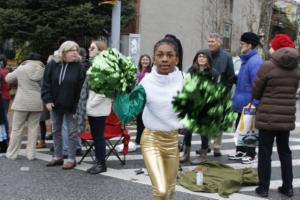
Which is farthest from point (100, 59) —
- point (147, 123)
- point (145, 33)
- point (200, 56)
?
point (145, 33)

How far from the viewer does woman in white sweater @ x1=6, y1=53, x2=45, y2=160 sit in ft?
26.0

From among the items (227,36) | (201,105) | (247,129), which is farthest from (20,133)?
(227,36)

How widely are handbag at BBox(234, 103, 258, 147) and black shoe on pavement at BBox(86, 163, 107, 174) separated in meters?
2.20

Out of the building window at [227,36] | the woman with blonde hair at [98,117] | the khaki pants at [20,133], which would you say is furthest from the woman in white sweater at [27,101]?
the building window at [227,36]

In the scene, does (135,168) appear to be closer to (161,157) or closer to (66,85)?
(66,85)

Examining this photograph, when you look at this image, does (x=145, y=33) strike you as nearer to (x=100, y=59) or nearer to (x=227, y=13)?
(x=227, y=13)

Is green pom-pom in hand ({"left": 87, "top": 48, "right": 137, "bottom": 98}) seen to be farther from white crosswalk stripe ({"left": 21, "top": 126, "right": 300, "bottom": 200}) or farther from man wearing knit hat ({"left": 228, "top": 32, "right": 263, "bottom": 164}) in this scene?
man wearing knit hat ({"left": 228, "top": 32, "right": 263, "bottom": 164})

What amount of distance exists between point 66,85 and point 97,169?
1.34 m

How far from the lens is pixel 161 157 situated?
4.33 metres

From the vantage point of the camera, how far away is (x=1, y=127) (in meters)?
8.59

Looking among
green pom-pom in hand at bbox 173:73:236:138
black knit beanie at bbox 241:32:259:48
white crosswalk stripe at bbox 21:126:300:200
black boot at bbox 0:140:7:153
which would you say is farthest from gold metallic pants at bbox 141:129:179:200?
black boot at bbox 0:140:7:153

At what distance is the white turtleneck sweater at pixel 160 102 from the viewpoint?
14.2 feet

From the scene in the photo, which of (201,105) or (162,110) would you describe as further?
(162,110)

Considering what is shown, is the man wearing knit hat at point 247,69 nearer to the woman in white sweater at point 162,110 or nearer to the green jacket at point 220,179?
the green jacket at point 220,179
